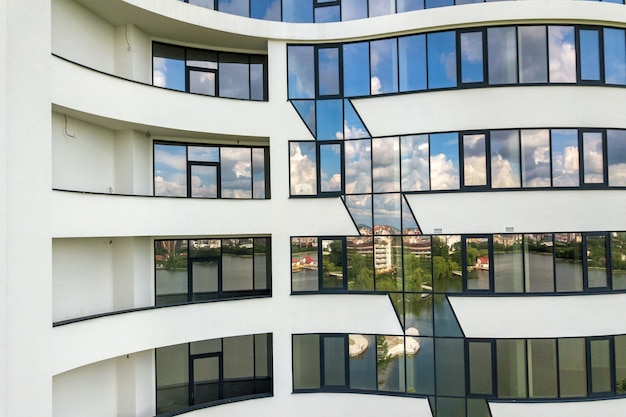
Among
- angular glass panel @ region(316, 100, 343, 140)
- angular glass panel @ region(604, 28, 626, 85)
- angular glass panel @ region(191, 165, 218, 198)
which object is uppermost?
angular glass panel @ region(604, 28, 626, 85)

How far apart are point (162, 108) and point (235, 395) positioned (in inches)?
333

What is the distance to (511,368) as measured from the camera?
10945 mm

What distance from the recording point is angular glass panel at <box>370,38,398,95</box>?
467 inches

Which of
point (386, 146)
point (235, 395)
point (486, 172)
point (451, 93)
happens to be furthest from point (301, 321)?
point (451, 93)

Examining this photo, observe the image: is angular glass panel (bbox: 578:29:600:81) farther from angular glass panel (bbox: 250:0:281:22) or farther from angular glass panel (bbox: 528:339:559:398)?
angular glass panel (bbox: 250:0:281:22)

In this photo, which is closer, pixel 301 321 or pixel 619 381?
pixel 619 381

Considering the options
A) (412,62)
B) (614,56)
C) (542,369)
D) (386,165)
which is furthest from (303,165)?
(614,56)

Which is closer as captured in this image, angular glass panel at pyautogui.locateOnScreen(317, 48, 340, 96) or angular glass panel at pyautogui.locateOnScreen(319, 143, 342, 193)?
angular glass panel at pyautogui.locateOnScreen(319, 143, 342, 193)

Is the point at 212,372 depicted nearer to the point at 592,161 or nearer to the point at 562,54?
the point at 592,161

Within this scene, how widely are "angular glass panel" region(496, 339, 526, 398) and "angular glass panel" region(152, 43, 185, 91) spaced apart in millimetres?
11568

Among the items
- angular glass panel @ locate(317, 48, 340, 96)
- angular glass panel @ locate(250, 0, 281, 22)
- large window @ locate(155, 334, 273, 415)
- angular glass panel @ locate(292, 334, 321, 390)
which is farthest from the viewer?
angular glass panel @ locate(250, 0, 281, 22)

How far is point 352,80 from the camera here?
1217cm

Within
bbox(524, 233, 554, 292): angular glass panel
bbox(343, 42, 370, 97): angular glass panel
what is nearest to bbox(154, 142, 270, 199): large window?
bbox(343, 42, 370, 97): angular glass panel

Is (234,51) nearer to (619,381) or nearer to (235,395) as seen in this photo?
(235,395)
